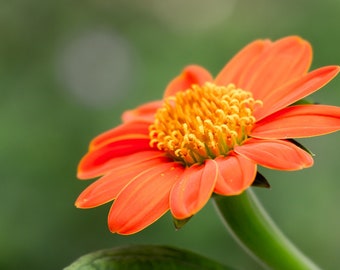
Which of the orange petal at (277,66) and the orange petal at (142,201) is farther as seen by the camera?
the orange petal at (277,66)

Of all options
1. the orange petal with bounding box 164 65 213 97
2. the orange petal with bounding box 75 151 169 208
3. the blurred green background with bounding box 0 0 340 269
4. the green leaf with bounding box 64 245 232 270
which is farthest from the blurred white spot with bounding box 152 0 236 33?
the green leaf with bounding box 64 245 232 270

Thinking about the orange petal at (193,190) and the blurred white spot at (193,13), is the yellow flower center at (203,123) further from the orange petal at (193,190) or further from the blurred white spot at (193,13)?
the blurred white spot at (193,13)

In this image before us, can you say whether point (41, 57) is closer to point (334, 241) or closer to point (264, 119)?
point (334, 241)

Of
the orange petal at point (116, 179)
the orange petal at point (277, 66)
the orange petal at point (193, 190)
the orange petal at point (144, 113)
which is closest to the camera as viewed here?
the orange petal at point (193, 190)

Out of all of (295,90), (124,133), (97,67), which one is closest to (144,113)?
(124,133)

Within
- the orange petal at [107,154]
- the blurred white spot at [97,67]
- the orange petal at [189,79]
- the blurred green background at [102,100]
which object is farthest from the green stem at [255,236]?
the blurred white spot at [97,67]

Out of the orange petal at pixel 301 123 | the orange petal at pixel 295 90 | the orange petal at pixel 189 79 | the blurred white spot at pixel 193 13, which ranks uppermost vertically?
the blurred white spot at pixel 193 13

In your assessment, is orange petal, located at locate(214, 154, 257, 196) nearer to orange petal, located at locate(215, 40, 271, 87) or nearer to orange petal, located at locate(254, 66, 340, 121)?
orange petal, located at locate(254, 66, 340, 121)

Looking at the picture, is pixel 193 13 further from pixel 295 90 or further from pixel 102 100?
pixel 295 90

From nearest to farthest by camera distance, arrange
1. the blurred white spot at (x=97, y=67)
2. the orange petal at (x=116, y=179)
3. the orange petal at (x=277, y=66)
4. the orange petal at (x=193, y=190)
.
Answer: the orange petal at (x=193, y=190), the orange petal at (x=116, y=179), the orange petal at (x=277, y=66), the blurred white spot at (x=97, y=67)
